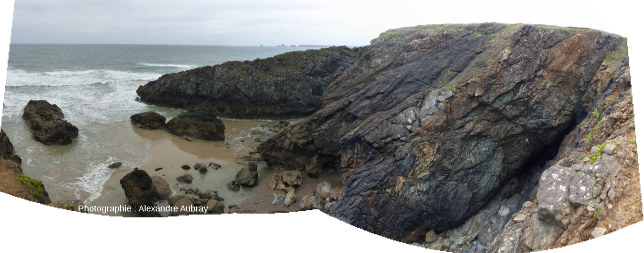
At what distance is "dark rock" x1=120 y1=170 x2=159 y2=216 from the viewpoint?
304 centimetres

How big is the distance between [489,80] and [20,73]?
444 centimetres

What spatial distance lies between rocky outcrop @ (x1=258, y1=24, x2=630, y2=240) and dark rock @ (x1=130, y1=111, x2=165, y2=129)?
245 centimetres

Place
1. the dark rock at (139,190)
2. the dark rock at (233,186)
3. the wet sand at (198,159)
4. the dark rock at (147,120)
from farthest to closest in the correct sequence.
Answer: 1. the dark rock at (233,186)
2. the dark rock at (147,120)
3. the wet sand at (198,159)
4. the dark rock at (139,190)

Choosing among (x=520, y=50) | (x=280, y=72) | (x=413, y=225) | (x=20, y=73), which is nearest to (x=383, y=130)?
(x=413, y=225)

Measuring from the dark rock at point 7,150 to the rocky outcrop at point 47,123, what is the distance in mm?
277

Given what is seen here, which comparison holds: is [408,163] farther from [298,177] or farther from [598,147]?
[298,177]

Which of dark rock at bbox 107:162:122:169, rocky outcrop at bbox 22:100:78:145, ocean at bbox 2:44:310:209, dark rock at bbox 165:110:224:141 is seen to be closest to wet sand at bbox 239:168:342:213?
ocean at bbox 2:44:310:209

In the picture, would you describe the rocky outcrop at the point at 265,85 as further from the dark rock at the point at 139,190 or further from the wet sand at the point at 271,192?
the dark rock at the point at 139,190

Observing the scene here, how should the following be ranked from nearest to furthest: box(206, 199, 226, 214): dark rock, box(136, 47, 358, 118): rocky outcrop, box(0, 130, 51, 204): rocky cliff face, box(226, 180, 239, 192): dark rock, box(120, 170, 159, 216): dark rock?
box(0, 130, 51, 204): rocky cliff face
box(120, 170, 159, 216): dark rock
box(206, 199, 226, 214): dark rock
box(226, 180, 239, 192): dark rock
box(136, 47, 358, 118): rocky outcrop

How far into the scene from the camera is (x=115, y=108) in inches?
165

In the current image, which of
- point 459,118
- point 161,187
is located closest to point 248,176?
point 161,187

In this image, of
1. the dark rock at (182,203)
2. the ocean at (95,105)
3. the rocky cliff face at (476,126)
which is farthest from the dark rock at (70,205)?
the rocky cliff face at (476,126)

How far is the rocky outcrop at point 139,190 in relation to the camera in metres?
3.04

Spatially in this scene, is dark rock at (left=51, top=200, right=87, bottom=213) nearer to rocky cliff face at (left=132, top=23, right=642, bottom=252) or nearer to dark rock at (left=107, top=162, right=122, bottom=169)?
dark rock at (left=107, top=162, right=122, bottom=169)
